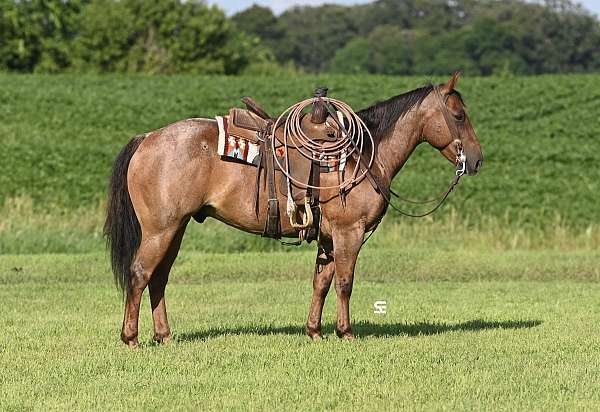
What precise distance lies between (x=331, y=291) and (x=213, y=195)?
5.46 meters

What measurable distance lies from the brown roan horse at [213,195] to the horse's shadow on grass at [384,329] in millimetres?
642

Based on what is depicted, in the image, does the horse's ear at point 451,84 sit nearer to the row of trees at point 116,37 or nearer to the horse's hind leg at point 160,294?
the horse's hind leg at point 160,294

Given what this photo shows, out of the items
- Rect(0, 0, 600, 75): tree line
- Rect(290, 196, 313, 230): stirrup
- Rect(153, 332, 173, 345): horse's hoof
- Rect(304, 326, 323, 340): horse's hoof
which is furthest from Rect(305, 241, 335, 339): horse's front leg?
Rect(0, 0, 600, 75): tree line

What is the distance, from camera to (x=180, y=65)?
56875 millimetres

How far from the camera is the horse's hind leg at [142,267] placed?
32.0 feet

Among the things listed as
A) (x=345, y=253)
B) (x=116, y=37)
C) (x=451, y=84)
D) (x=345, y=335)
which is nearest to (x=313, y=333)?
(x=345, y=335)

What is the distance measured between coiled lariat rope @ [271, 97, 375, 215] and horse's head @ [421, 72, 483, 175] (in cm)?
62

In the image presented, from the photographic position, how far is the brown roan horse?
9.72m

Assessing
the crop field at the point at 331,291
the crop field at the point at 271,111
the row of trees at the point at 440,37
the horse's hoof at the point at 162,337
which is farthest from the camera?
the row of trees at the point at 440,37

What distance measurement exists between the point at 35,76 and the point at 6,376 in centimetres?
3464

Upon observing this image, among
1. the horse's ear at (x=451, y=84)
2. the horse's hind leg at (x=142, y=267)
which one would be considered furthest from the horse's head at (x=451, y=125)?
the horse's hind leg at (x=142, y=267)

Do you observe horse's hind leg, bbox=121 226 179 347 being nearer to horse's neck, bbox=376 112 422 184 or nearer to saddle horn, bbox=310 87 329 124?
saddle horn, bbox=310 87 329 124

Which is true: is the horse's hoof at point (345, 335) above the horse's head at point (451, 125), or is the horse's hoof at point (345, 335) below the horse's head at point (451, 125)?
below

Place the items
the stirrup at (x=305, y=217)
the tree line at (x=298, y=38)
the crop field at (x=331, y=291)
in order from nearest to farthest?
the crop field at (x=331, y=291) → the stirrup at (x=305, y=217) → the tree line at (x=298, y=38)
